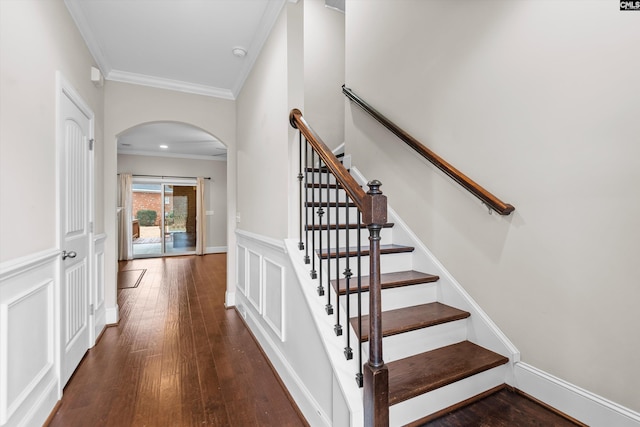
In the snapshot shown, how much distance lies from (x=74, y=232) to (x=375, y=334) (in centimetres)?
242

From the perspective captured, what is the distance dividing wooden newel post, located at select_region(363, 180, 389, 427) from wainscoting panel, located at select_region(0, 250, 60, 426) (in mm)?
1616

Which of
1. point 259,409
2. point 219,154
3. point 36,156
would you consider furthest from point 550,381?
point 219,154

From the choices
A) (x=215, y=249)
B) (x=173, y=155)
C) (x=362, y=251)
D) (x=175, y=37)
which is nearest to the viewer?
(x=362, y=251)

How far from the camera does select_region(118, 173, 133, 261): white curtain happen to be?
714 centimetres

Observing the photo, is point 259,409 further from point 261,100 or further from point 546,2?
point 546,2

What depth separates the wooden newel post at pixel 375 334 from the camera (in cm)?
113

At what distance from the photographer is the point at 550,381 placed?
4.79 ft

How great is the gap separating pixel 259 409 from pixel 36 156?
6.41 ft

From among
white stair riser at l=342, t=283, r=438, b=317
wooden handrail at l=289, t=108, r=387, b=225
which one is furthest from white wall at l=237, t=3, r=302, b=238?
white stair riser at l=342, t=283, r=438, b=317

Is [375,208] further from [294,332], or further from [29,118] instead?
[29,118]

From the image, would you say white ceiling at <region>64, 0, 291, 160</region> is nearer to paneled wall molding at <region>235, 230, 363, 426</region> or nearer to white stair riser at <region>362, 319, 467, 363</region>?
paneled wall molding at <region>235, 230, 363, 426</region>

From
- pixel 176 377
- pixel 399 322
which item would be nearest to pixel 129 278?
pixel 176 377

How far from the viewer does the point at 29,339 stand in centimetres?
153

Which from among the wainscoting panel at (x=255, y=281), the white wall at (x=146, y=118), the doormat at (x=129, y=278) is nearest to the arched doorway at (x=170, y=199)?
the doormat at (x=129, y=278)
